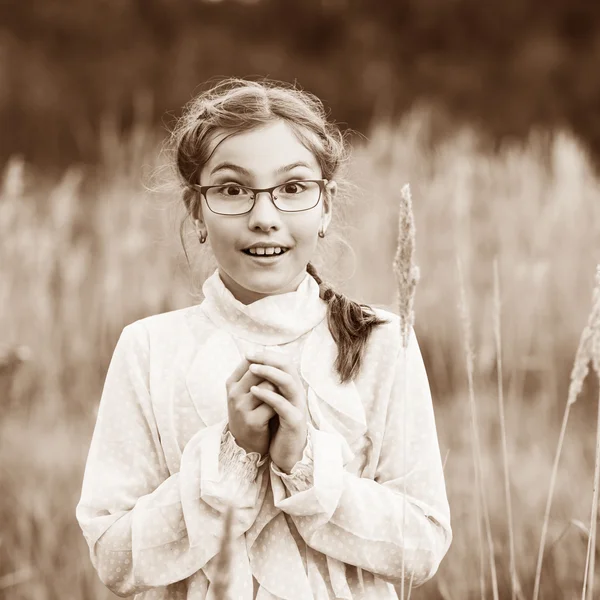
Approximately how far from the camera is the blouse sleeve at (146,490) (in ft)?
5.12

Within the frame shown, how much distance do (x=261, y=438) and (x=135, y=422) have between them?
0.29 meters

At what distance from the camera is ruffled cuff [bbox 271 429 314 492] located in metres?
1.53

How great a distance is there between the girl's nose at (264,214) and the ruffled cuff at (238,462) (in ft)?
1.17

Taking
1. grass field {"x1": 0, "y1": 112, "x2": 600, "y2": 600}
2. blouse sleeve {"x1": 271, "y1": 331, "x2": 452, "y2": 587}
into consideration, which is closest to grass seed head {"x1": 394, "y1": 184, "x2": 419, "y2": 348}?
blouse sleeve {"x1": 271, "y1": 331, "x2": 452, "y2": 587}

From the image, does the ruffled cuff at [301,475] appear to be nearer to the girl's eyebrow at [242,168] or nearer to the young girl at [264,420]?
the young girl at [264,420]

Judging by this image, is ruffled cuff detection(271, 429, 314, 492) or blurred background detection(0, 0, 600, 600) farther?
blurred background detection(0, 0, 600, 600)

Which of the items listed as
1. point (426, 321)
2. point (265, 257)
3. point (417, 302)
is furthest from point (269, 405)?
point (417, 302)

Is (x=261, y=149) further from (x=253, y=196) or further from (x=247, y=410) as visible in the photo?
(x=247, y=410)

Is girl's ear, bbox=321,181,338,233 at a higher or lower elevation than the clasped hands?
higher

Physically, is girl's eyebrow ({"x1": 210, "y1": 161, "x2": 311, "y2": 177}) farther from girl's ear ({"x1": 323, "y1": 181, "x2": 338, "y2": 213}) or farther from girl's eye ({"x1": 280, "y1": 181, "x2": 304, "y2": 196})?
girl's ear ({"x1": 323, "y1": 181, "x2": 338, "y2": 213})

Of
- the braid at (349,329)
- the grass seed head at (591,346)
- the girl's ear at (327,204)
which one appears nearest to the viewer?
the grass seed head at (591,346)

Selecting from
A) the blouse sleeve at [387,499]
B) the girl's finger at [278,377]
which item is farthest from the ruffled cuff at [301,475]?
the girl's finger at [278,377]

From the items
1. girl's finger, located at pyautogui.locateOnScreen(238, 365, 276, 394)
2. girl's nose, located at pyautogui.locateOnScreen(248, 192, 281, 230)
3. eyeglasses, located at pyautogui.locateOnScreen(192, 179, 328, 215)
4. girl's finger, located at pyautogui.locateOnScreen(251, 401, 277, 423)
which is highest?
eyeglasses, located at pyautogui.locateOnScreen(192, 179, 328, 215)

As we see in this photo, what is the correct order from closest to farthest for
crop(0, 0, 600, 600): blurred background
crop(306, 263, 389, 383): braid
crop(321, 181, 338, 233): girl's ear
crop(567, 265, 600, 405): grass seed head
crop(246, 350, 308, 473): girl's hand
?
crop(246, 350, 308, 473): girl's hand, crop(567, 265, 600, 405): grass seed head, crop(306, 263, 389, 383): braid, crop(321, 181, 338, 233): girl's ear, crop(0, 0, 600, 600): blurred background
